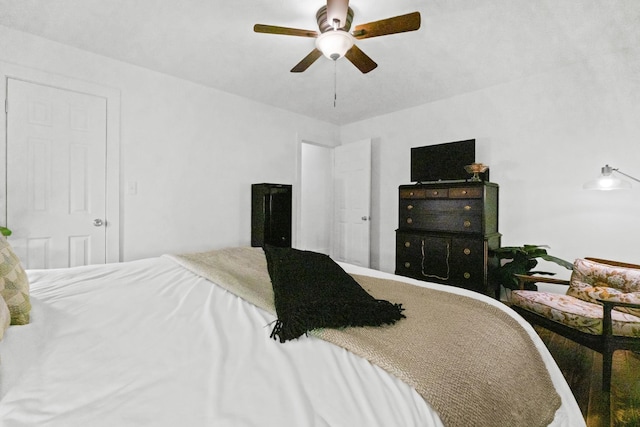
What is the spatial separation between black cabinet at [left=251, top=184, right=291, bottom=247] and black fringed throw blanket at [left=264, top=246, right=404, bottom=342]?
2.28 metres

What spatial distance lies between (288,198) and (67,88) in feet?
7.66

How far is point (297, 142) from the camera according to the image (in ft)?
13.9

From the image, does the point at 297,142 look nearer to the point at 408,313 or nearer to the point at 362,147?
the point at 362,147

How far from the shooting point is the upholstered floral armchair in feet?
5.47

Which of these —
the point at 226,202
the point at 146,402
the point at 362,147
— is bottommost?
the point at 146,402

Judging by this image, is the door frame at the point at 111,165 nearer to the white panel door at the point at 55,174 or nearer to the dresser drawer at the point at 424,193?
the white panel door at the point at 55,174

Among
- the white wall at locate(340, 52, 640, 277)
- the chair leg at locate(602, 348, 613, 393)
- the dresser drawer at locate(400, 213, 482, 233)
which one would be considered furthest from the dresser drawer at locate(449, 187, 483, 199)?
the chair leg at locate(602, 348, 613, 393)

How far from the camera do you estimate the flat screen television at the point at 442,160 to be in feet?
10.9

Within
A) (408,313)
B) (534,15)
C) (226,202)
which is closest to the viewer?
(408,313)

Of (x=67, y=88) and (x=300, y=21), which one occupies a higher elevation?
(x=300, y=21)

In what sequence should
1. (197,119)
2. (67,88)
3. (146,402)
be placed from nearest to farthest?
1. (146,402)
2. (67,88)
3. (197,119)

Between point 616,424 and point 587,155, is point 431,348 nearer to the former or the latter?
point 616,424

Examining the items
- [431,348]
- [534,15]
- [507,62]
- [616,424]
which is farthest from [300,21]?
[616,424]

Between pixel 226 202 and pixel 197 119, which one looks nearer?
pixel 197 119
